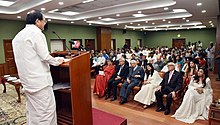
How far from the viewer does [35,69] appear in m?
1.48

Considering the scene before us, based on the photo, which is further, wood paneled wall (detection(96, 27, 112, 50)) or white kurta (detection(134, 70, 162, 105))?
wood paneled wall (detection(96, 27, 112, 50))

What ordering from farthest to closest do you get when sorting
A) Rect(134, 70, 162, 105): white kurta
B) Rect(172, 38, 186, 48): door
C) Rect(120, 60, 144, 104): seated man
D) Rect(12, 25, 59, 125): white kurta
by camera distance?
Rect(172, 38, 186, 48): door → Rect(120, 60, 144, 104): seated man → Rect(134, 70, 162, 105): white kurta → Rect(12, 25, 59, 125): white kurta

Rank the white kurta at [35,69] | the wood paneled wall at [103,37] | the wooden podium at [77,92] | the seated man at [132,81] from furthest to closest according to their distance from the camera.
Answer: the wood paneled wall at [103,37]
the seated man at [132,81]
the wooden podium at [77,92]
the white kurta at [35,69]

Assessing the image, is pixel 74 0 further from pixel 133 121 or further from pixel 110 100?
pixel 133 121

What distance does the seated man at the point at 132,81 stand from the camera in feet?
13.7

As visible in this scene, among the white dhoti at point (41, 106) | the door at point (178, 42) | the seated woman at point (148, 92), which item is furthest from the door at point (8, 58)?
the door at point (178, 42)

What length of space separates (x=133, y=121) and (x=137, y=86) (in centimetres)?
117

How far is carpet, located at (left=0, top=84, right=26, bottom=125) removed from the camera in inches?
122

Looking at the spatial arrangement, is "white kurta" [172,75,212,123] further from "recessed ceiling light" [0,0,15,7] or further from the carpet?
"recessed ceiling light" [0,0,15,7]

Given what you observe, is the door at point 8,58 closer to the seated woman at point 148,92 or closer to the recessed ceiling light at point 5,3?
the recessed ceiling light at point 5,3

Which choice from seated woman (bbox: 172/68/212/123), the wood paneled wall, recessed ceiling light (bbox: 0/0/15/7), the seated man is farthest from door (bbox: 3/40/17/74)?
seated woman (bbox: 172/68/212/123)

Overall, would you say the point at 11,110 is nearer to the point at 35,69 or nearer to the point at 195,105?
the point at 35,69

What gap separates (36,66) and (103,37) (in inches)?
399

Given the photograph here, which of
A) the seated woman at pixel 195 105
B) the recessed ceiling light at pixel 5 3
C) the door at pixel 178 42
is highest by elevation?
the recessed ceiling light at pixel 5 3
